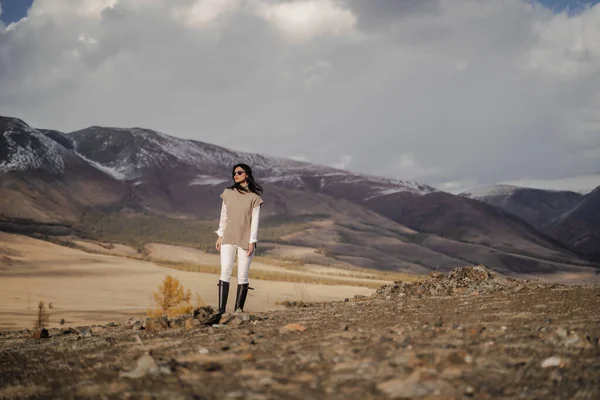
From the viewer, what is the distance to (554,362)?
11.4 feet

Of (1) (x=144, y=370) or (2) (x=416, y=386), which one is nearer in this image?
(2) (x=416, y=386)

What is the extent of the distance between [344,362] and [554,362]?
4.71 ft

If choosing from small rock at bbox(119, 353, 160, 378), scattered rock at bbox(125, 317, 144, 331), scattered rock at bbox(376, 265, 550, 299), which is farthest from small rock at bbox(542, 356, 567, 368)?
scattered rock at bbox(376, 265, 550, 299)

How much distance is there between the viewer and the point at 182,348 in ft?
15.5

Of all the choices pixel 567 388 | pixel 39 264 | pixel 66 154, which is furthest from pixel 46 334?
pixel 66 154

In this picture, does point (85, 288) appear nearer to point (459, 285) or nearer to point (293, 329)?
point (459, 285)

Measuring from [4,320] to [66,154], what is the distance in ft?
500

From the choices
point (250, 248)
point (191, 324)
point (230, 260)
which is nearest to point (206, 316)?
point (191, 324)

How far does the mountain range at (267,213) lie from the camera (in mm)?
108062

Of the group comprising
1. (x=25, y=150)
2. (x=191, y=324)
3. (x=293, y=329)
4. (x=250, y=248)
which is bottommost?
(x=191, y=324)

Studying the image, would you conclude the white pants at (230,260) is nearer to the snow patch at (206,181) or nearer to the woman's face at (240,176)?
the woman's face at (240,176)

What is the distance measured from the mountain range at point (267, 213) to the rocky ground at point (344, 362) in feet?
279

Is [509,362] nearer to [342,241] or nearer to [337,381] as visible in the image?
[337,381]

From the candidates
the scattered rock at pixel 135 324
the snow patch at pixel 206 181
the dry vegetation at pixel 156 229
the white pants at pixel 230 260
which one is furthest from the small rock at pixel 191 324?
the snow patch at pixel 206 181
